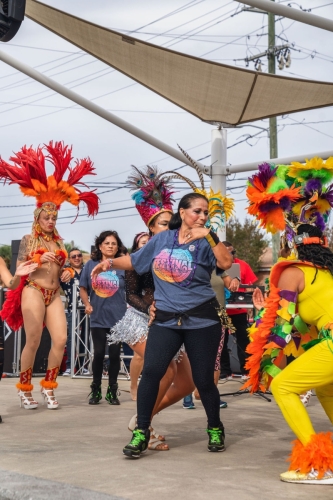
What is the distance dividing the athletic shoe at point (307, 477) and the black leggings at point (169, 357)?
1.11 meters

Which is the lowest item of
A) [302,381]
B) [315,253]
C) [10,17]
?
[302,381]

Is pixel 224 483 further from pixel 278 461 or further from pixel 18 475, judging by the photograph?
pixel 18 475

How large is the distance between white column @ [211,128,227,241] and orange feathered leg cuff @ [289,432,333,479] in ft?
19.9

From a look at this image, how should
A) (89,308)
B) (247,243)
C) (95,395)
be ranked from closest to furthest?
(95,395)
(89,308)
(247,243)

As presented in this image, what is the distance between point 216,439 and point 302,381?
117 cm

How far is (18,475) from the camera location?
447cm

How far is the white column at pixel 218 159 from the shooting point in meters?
10.4

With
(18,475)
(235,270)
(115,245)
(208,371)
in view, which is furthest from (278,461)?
(235,270)

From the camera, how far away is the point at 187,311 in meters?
5.47

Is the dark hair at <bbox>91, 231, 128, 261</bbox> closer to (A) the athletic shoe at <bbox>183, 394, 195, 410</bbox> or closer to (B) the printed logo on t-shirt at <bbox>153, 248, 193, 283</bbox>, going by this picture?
(A) the athletic shoe at <bbox>183, 394, 195, 410</bbox>

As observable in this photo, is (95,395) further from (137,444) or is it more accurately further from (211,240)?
(211,240)

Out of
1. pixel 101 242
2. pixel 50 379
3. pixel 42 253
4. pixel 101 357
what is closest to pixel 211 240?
pixel 42 253

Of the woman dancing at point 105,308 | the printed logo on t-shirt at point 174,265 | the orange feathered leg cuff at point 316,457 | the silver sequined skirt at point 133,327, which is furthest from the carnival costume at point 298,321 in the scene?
the woman dancing at point 105,308

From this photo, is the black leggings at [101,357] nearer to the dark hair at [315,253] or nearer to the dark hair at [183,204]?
the dark hair at [183,204]
